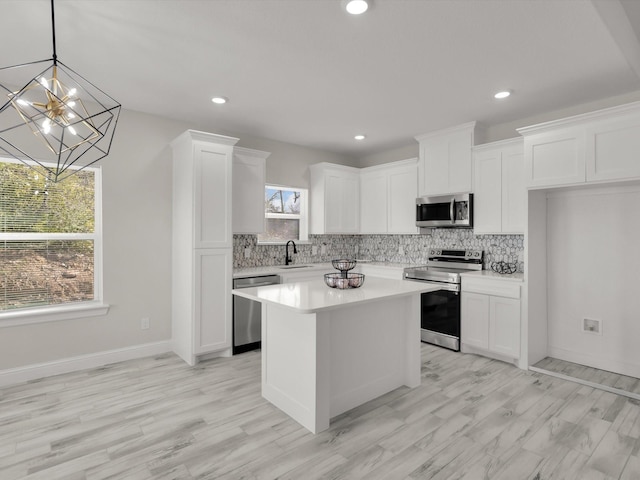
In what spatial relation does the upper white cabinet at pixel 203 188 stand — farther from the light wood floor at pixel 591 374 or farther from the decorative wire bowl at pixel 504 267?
the light wood floor at pixel 591 374

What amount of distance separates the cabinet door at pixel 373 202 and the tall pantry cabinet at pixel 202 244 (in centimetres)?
238

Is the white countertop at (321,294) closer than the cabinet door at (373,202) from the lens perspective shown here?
Yes

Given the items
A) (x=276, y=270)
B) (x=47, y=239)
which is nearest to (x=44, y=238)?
(x=47, y=239)

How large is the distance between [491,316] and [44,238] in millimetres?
4484

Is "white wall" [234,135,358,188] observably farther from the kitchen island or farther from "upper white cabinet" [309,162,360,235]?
the kitchen island

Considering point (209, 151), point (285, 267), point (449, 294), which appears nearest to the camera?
point (209, 151)

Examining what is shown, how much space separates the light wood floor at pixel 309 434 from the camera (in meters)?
2.10


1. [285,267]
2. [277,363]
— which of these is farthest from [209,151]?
[277,363]

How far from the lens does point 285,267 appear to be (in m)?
4.88

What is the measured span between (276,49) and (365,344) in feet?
7.50

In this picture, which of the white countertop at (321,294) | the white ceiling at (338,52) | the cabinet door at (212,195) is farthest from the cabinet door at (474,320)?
the cabinet door at (212,195)

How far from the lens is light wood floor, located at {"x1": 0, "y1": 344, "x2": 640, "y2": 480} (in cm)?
210

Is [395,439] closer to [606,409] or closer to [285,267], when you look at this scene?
[606,409]

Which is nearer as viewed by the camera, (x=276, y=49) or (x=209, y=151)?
(x=276, y=49)
